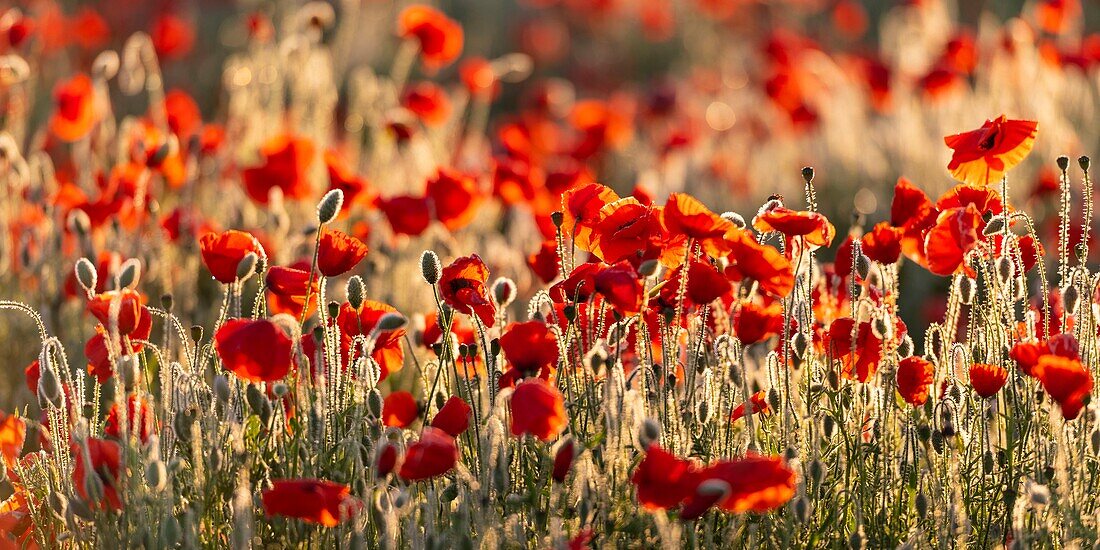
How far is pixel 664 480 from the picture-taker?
5.89ft

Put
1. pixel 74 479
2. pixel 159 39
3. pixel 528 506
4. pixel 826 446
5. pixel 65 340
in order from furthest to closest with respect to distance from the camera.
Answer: pixel 159 39 → pixel 65 340 → pixel 826 446 → pixel 528 506 → pixel 74 479

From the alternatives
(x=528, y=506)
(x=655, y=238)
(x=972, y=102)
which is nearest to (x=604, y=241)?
(x=655, y=238)

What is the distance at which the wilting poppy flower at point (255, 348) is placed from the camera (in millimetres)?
1975

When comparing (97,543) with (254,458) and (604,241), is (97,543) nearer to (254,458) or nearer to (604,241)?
(254,458)

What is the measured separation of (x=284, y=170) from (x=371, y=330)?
1.49 metres

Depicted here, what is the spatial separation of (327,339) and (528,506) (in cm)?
44

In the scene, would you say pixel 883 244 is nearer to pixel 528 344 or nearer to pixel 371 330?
pixel 528 344

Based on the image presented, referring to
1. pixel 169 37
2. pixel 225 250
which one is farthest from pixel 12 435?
pixel 169 37

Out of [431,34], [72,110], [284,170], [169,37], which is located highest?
[169,37]

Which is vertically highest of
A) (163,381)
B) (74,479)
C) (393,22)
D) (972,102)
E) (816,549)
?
(393,22)

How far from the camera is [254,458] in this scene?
2.36 metres

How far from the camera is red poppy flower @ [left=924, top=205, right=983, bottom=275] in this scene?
7.13 ft

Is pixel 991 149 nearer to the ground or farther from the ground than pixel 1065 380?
farther from the ground

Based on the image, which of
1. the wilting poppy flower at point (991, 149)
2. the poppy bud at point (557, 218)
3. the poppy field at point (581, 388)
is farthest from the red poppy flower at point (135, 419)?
the wilting poppy flower at point (991, 149)
